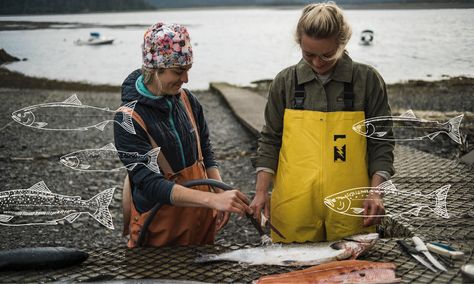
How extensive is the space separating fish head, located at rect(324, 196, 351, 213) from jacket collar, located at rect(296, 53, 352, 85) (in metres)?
0.79

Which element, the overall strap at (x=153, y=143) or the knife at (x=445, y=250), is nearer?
the knife at (x=445, y=250)

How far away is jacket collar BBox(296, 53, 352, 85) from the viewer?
3.20 metres

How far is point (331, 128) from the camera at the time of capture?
313cm

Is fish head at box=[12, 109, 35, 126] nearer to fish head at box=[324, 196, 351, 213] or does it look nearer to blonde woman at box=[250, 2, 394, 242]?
blonde woman at box=[250, 2, 394, 242]

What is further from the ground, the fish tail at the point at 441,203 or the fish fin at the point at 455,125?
the fish fin at the point at 455,125

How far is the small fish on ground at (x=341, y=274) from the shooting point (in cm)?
242

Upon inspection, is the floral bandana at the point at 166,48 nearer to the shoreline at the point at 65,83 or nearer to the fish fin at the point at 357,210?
the fish fin at the point at 357,210

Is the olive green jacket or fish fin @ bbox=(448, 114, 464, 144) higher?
the olive green jacket

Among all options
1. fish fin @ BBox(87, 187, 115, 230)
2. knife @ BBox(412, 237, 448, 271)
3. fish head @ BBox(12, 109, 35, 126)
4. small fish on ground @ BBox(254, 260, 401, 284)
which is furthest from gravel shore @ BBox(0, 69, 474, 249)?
small fish on ground @ BBox(254, 260, 401, 284)

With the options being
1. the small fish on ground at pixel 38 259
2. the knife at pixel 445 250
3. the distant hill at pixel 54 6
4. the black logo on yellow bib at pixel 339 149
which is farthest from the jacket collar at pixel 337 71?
the distant hill at pixel 54 6

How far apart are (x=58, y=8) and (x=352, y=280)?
3.82 m

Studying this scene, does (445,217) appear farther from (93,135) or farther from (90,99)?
(90,99)

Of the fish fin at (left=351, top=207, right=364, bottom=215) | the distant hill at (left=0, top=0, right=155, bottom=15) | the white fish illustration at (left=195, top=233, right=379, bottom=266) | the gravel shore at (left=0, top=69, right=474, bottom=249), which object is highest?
the distant hill at (left=0, top=0, right=155, bottom=15)

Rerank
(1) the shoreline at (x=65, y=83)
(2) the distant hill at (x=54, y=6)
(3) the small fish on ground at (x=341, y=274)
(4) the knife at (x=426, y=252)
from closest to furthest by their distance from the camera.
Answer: (3) the small fish on ground at (x=341, y=274)
(4) the knife at (x=426, y=252)
(1) the shoreline at (x=65, y=83)
(2) the distant hill at (x=54, y=6)
